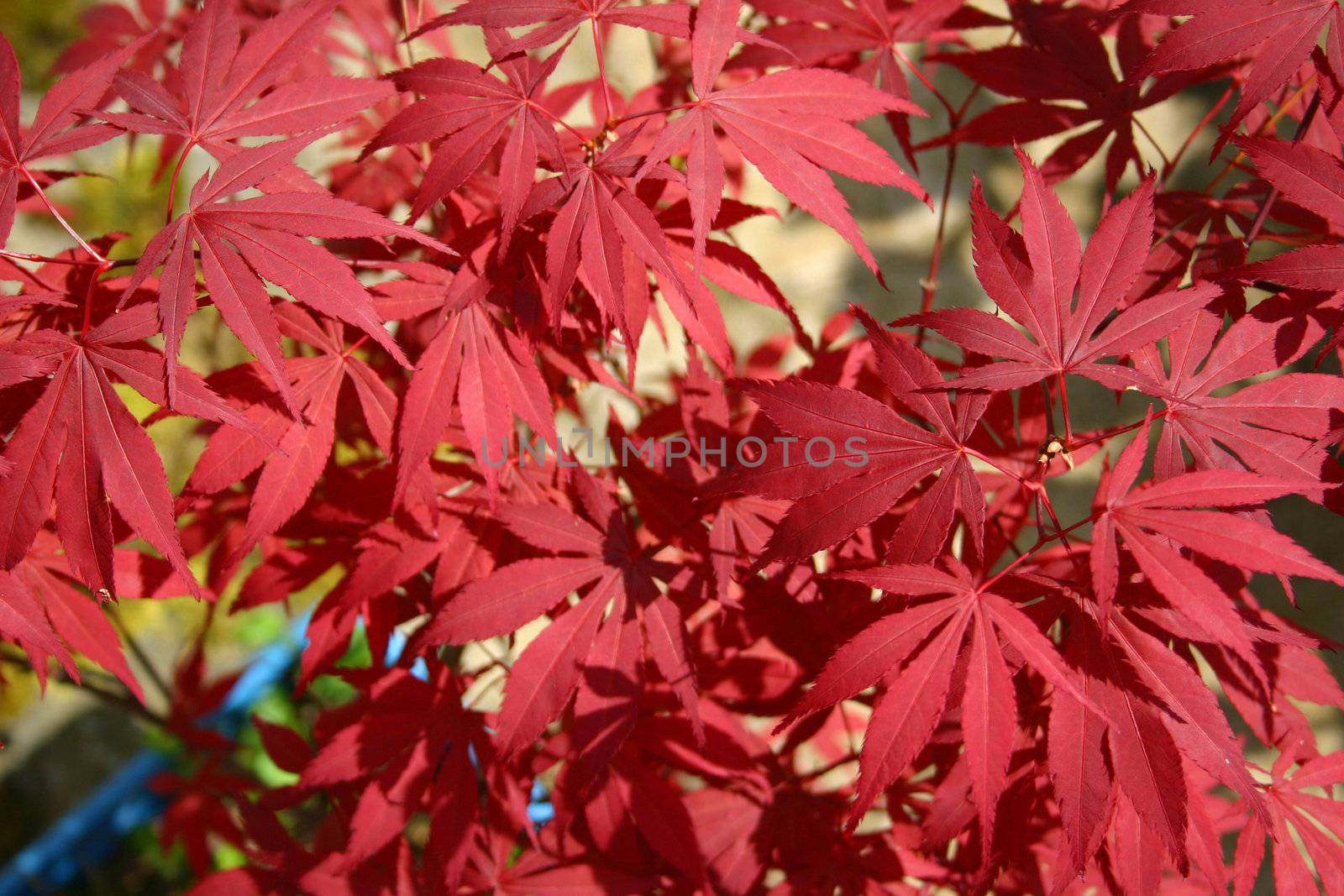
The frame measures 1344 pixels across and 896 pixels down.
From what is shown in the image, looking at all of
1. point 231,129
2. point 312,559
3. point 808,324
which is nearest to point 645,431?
point 312,559

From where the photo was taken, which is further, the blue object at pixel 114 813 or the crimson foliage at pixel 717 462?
the blue object at pixel 114 813

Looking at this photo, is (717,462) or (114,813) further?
(114,813)

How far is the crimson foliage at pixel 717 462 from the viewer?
0.67 metres

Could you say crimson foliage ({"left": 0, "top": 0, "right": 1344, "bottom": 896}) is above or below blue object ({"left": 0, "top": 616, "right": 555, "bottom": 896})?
above

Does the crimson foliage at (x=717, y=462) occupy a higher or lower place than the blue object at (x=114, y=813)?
higher

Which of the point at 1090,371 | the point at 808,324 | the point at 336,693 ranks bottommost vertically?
the point at 336,693

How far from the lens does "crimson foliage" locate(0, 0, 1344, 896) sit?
0.67m

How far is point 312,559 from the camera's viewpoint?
1.02m

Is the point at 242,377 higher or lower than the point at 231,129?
lower

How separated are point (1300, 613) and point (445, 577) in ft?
4.89

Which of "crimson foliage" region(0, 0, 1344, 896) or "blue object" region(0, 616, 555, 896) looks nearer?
"crimson foliage" region(0, 0, 1344, 896)

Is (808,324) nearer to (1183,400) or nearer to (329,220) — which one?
(1183,400)

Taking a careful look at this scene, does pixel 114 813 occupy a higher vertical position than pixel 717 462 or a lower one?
lower

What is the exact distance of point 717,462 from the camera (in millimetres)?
898
